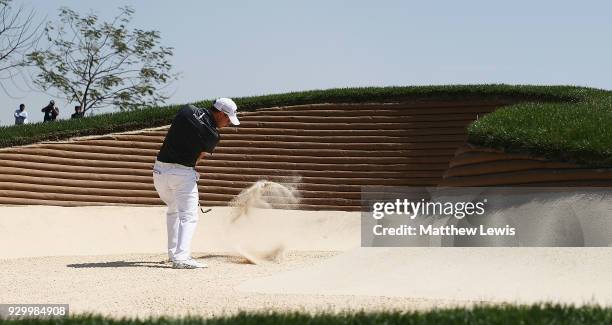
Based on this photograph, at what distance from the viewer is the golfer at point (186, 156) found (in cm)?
1020

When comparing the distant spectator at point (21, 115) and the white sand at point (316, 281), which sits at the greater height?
the distant spectator at point (21, 115)

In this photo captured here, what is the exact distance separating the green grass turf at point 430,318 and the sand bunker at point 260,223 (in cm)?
560

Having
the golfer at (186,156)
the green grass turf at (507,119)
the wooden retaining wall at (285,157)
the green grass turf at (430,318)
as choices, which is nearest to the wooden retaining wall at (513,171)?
the green grass turf at (507,119)

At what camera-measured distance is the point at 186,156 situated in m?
10.3

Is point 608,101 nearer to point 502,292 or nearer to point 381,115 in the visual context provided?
point 381,115

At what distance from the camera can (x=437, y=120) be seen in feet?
56.1

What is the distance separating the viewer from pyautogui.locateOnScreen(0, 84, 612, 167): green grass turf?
10.3 m

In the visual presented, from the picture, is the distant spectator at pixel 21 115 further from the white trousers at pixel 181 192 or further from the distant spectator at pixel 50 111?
the white trousers at pixel 181 192

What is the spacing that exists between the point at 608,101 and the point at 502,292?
7695 mm

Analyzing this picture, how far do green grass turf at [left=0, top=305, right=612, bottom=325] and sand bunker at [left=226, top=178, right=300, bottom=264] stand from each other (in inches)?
221

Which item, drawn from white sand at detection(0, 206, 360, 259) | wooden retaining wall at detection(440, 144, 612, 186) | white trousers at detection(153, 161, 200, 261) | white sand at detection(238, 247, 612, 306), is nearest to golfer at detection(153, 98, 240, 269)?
white trousers at detection(153, 161, 200, 261)

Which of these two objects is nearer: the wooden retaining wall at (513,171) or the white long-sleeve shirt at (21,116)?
the wooden retaining wall at (513,171)

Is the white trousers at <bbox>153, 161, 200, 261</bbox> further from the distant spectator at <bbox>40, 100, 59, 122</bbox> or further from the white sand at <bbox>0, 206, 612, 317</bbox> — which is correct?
the distant spectator at <bbox>40, 100, 59, 122</bbox>

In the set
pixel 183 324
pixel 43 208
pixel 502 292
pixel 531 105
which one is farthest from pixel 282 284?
pixel 43 208
